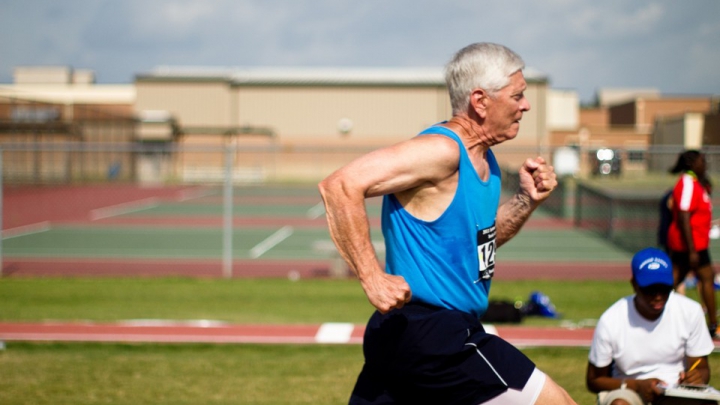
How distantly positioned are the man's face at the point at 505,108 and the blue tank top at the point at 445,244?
7.5 inches

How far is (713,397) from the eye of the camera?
14.4ft

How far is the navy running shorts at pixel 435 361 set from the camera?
3176mm

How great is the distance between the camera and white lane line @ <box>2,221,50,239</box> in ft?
75.4

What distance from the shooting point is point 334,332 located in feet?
33.2

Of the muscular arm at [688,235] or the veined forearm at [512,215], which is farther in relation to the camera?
the muscular arm at [688,235]

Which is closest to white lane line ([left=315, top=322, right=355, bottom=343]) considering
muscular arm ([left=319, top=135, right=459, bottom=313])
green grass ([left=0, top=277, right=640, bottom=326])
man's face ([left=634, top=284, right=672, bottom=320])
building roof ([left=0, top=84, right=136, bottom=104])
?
green grass ([left=0, top=277, right=640, bottom=326])

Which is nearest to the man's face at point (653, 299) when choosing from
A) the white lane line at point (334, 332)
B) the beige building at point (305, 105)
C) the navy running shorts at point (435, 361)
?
the navy running shorts at point (435, 361)

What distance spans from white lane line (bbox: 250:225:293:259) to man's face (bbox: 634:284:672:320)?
1465cm

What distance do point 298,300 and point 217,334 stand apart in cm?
300

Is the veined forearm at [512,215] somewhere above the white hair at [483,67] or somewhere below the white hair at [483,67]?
below

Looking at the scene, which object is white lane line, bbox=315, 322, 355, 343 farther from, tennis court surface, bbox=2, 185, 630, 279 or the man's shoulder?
the man's shoulder

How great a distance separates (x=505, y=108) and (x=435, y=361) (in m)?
1.02

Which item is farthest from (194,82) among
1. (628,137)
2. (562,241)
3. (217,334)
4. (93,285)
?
(217,334)

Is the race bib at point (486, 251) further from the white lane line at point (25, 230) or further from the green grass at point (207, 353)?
the white lane line at point (25, 230)
